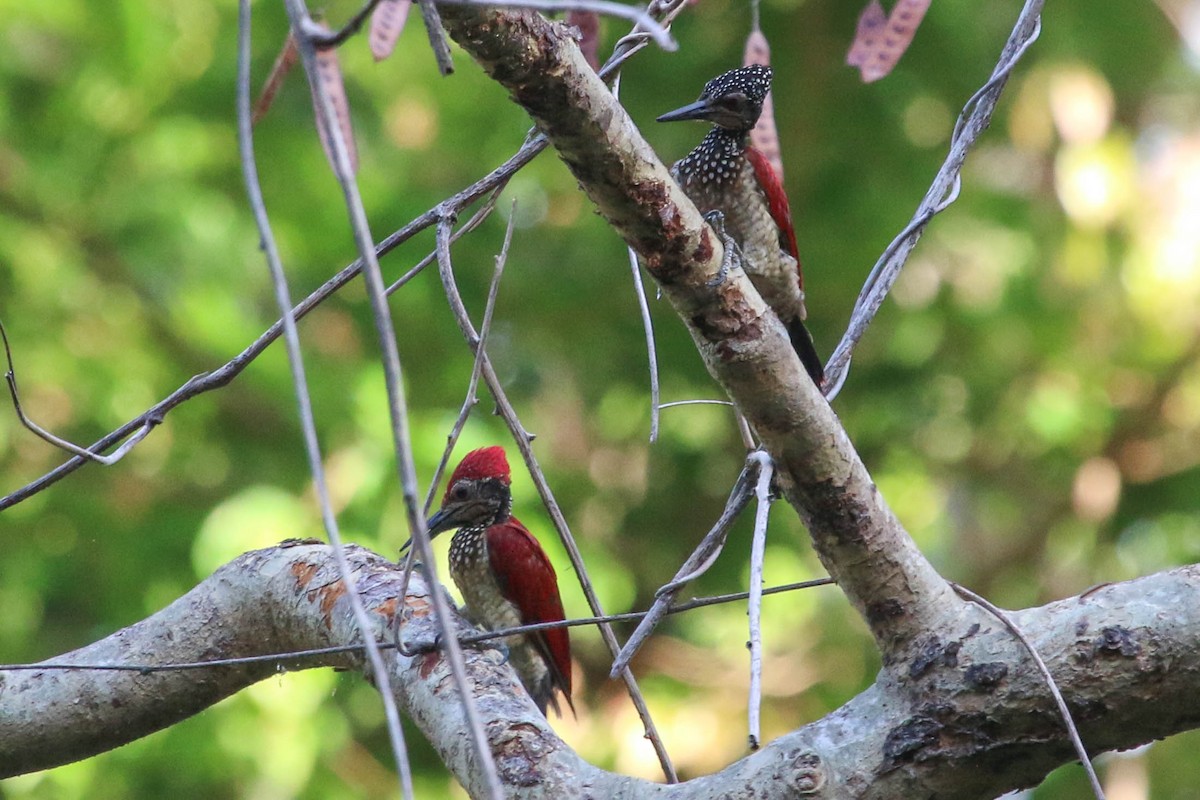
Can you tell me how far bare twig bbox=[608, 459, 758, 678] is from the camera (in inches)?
79.4

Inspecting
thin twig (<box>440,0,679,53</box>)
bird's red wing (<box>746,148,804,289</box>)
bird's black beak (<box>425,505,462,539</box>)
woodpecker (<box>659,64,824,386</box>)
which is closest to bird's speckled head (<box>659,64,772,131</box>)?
woodpecker (<box>659,64,824,386</box>)

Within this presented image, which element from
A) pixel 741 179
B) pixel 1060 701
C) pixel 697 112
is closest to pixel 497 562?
pixel 741 179

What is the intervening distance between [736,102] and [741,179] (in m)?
0.23

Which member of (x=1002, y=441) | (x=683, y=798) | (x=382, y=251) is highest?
(x=1002, y=441)

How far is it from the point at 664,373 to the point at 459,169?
1576mm

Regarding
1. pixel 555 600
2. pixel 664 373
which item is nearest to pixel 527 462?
pixel 555 600

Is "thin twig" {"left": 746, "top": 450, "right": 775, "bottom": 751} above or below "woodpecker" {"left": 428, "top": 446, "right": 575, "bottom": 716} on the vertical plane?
below

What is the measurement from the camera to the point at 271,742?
18.4ft

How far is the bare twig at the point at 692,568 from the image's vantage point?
2.02 m

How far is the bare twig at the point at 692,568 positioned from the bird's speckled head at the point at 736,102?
5.48ft

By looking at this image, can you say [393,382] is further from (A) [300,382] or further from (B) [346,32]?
(B) [346,32]

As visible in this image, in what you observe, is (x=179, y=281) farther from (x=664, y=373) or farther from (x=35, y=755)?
(x=35, y=755)

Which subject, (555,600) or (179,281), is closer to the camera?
(555,600)

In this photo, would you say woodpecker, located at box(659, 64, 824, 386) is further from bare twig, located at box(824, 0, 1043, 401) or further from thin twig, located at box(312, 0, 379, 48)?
thin twig, located at box(312, 0, 379, 48)
